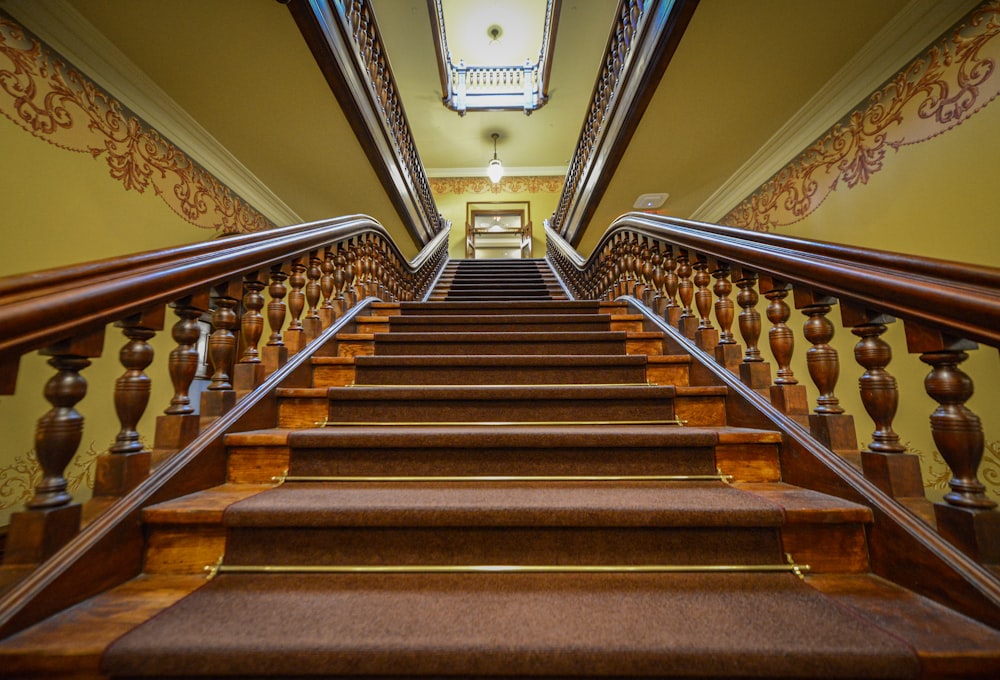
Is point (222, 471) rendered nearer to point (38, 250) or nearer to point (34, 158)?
point (38, 250)

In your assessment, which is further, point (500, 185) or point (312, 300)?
point (500, 185)

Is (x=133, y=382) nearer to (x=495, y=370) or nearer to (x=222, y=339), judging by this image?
(x=222, y=339)

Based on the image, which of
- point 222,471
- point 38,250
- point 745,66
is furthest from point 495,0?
point 222,471

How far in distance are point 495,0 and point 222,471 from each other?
5975mm

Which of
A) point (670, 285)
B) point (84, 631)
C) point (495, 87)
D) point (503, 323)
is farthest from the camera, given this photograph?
point (495, 87)

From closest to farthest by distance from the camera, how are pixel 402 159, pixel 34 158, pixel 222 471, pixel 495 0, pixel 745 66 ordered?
pixel 222 471 → pixel 34 158 → pixel 745 66 → pixel 402 159 → pixel 495 0

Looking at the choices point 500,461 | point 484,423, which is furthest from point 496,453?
point 484,423

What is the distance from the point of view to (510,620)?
755mm

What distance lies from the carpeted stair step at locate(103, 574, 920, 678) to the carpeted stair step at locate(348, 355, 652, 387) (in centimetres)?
101

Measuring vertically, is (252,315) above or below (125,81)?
below

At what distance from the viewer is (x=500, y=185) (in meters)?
7.42

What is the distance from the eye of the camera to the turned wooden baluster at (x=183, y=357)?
3.70 feet

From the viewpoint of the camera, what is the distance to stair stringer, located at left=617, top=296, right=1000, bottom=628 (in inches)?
29.0

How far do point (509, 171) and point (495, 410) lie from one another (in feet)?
21.9
